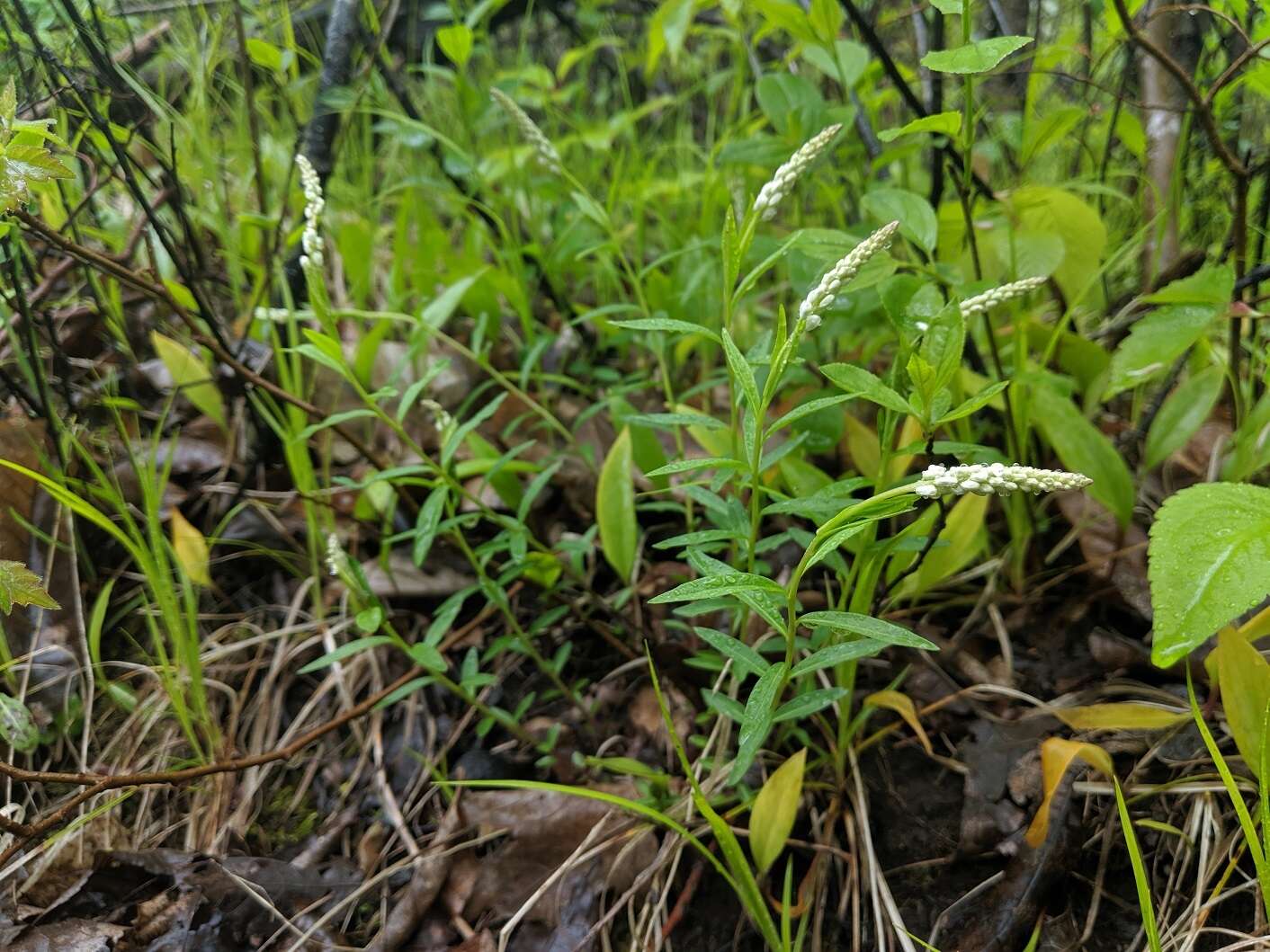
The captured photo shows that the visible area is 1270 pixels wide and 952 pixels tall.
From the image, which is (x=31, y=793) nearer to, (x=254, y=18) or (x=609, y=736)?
(x=609, y=736)

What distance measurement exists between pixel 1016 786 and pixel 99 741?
1.53 m

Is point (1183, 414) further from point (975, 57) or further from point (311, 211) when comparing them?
point (311, 211)

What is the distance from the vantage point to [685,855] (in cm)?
115

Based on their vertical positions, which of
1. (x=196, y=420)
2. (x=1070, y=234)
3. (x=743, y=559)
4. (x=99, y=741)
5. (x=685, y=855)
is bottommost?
(x=685, y=855)

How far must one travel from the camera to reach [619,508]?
4.36ft

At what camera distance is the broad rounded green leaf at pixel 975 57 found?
871 millimetres

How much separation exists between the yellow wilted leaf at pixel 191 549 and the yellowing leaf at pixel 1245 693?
1635mm

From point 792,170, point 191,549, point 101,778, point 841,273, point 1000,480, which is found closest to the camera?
point 1000,480

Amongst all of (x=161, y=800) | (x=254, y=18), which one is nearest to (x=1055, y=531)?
(x=161, y=800)

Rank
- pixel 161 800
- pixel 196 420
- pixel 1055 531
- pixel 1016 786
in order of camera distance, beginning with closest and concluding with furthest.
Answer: pixel 1016 786 → pixel 161 800 → pixel 1055 531 → pixel 196 420

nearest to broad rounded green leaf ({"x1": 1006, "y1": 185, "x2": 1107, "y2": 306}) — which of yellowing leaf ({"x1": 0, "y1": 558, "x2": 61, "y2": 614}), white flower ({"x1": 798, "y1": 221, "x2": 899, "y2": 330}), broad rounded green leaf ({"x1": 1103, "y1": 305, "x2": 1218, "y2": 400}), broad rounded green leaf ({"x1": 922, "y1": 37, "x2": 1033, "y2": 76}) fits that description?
broad rounded green leaf ({"x1": 1103, "y1": 305, "x2": 1218, "y2": 400})

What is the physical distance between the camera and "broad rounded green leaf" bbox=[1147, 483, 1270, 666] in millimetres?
791

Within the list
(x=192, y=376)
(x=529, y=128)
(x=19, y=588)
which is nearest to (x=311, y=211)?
(x=529, y=128)

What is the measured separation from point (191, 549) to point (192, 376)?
0.42m
